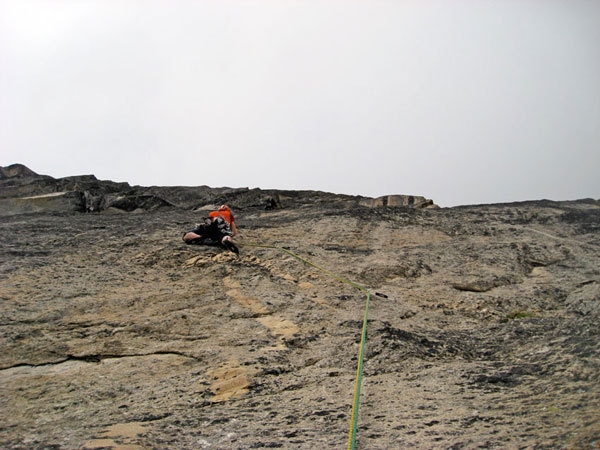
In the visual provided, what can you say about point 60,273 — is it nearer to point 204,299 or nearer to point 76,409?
point 204,299

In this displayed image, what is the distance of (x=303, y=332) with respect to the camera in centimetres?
515

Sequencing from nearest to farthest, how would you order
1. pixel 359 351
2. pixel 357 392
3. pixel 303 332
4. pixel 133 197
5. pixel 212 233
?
pixel 357 392 → pixel 359 351 → pixel 303 332 → pixel 212 233 → pixel 133 197

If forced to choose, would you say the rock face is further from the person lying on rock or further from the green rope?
the person lying on rock

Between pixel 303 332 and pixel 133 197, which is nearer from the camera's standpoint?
pixel 303 332

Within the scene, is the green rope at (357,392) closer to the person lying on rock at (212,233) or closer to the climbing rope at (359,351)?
the climbing rope at (359,351)

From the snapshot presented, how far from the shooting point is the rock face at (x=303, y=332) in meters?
3.51

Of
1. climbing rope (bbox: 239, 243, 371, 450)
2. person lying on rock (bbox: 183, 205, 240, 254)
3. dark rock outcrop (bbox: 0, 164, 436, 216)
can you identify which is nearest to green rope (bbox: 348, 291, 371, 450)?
A: climbing rope (bbox: 239, 243, 371, 450)

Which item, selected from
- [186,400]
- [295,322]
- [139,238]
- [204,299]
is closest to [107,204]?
[139,238]

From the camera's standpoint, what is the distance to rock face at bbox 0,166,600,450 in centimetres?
351

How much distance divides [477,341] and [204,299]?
293 centimetres

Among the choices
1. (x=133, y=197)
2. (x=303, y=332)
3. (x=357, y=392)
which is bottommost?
(x=357, y=392)

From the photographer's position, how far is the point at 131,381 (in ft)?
14.0

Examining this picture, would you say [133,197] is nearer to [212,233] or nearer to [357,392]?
[212,233]

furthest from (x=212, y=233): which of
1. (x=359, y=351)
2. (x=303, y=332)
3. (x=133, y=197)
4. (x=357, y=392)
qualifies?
(x=357, y=392)
